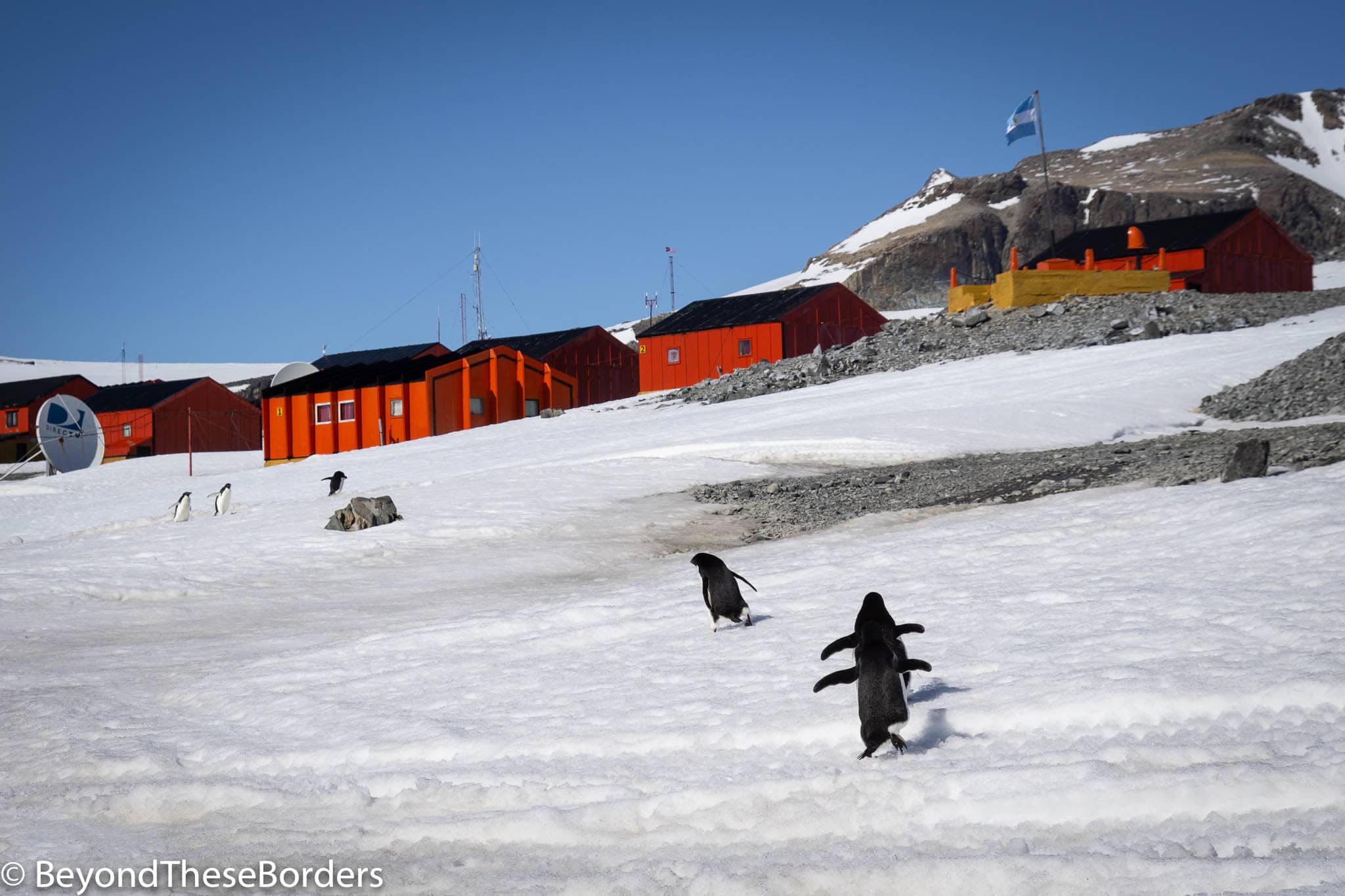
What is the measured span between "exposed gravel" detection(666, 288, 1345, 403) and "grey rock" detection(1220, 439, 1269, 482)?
77.4 ft

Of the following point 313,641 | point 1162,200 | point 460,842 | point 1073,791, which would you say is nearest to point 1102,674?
point 1073,791

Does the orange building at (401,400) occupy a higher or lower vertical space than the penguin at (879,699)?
higher

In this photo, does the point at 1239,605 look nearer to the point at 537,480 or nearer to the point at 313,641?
the point at 313,641

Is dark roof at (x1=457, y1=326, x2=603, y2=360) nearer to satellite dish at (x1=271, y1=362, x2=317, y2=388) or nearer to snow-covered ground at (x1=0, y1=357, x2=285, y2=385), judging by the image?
satellite dish at (x1=271, y1=362, x2=317, y2=388)

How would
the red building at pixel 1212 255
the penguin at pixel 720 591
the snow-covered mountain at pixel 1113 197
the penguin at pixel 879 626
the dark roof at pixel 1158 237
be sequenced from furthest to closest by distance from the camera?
1. the snow-covered mountain at pixel 1113 197
2. the dark roof at pixel 1158 237
3. the red building at pixel 1212 255
4. the penguin at pixel 720 591
5. the penguin at pixel 879 626

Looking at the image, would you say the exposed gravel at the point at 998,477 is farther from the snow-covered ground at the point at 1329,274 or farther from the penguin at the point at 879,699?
the snow-covered ground at the point at 1329,274

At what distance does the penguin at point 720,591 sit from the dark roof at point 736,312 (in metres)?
43.0

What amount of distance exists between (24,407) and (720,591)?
71.4 m

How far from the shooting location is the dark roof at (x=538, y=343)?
55.3 metres

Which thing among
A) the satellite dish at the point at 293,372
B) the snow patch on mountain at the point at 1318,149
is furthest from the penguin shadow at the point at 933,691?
the snow patch on mountain at the point at 1318,149

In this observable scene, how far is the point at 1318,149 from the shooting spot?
569 feet

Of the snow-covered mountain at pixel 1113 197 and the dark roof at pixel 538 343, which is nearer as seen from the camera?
the dark roof at pixel 538 343

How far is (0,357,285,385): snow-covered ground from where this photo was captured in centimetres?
12675

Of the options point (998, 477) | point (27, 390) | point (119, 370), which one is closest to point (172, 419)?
point (27, 390)
